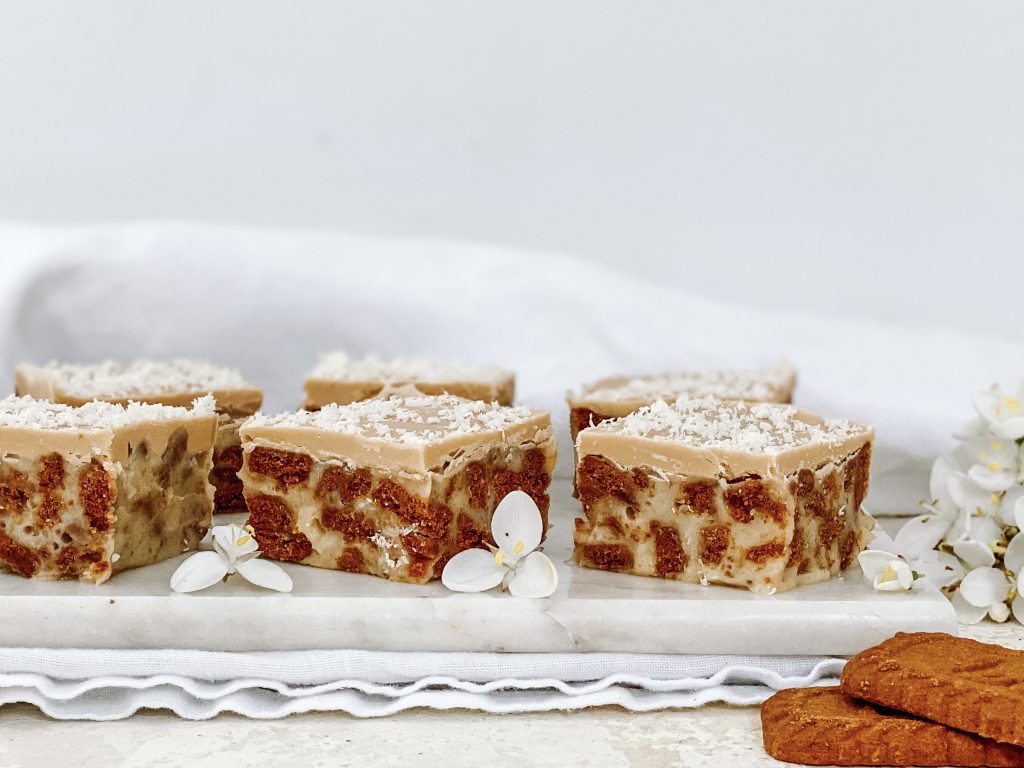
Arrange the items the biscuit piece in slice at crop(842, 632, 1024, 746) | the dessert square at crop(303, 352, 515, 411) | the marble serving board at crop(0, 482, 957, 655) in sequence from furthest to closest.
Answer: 1. the dessert square at crop(303, 352, 515, 411)
2. the marble serving board at crop(0, 482, 957, 655)
3. the biscuit piece in slice at crop(842, 632, 1024, 746)

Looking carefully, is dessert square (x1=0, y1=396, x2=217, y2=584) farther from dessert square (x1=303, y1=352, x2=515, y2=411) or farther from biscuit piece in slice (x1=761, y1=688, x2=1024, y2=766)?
biscuit piece in slice (x1=761, y1=688, x2=1024, y2=766)

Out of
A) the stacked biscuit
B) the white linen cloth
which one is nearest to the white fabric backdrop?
the white linen cloth

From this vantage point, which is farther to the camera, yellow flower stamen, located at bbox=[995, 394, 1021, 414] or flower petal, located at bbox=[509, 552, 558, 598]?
yellow flower stamen, located at bbox=[995, 394, 1021, 414]

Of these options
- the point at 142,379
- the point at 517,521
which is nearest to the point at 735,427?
the point at 517,521

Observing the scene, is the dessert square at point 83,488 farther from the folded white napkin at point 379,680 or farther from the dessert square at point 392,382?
the dessert square at point 392,382

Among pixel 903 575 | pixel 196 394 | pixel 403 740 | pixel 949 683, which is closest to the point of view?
pixel 949 683

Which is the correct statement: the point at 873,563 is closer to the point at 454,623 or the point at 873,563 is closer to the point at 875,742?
the point at 875,742
